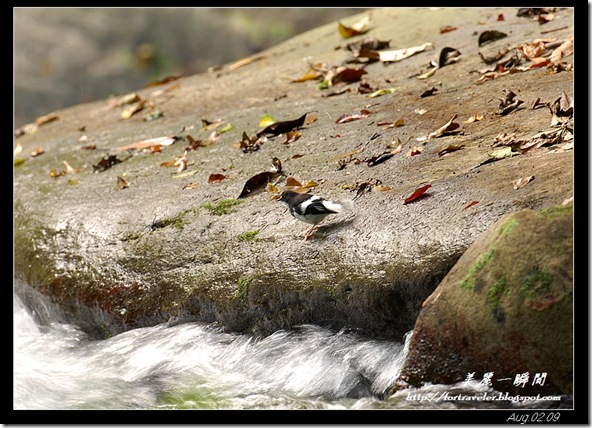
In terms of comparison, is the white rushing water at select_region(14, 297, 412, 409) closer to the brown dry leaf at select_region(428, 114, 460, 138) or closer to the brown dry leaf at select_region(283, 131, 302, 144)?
the brown dry leaf at select_region(428, 114, 460, 138)

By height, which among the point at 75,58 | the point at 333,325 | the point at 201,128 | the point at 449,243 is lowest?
the point at 333,325

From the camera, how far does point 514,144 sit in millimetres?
4891

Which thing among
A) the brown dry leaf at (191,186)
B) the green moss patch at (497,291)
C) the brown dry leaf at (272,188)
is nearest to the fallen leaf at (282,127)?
the brown dry leaf at (191,186)

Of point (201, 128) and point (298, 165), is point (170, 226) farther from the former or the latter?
point (201, 128)

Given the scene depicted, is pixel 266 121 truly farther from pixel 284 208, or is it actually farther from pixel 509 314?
pixel 509 314

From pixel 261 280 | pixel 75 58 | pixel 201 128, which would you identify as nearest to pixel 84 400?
pixel 261 280

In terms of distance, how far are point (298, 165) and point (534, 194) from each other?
207 centimetres

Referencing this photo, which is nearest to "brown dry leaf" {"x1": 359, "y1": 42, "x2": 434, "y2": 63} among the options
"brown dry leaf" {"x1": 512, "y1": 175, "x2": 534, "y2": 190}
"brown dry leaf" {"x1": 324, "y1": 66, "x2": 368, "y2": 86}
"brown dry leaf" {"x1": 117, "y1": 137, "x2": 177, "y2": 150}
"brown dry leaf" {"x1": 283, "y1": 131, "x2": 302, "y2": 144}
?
"brown dry leaf" {"x1": 324, "y1": 66, "x2": 368, "y2": 86}

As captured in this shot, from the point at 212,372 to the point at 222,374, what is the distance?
7 centimetres

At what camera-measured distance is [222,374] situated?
177 inches

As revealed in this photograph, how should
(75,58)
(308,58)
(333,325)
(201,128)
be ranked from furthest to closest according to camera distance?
(75,58) → (308,58) → (201,128) → (333,325)

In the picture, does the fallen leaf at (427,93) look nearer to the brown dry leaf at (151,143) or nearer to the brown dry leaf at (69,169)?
the brown dry leaf at (151,143)

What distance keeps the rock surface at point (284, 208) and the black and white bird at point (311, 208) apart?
0.33 ft

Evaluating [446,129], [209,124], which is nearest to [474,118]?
[446,129]
